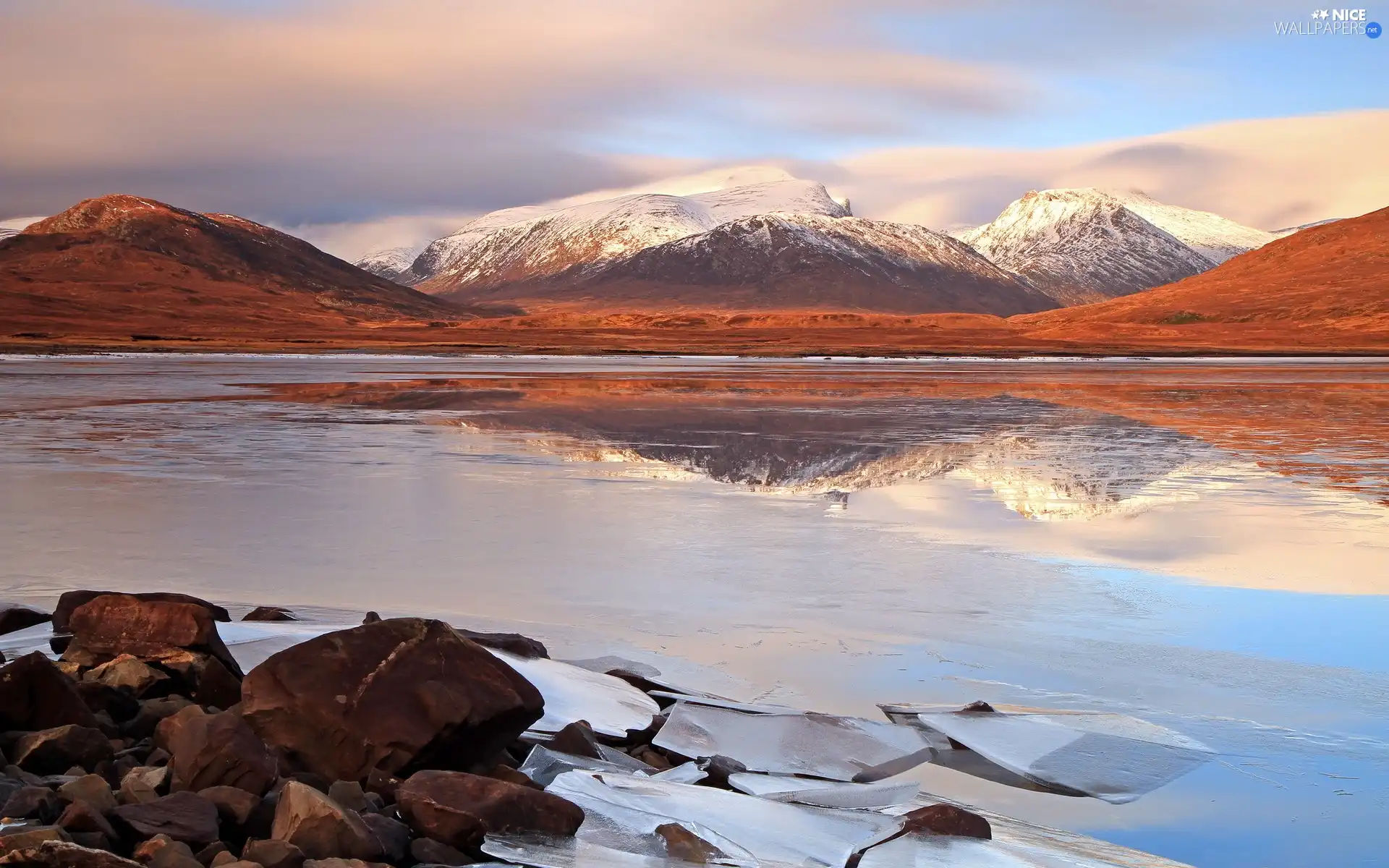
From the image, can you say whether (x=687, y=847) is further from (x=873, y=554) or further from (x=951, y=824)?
(x=873, y=554)

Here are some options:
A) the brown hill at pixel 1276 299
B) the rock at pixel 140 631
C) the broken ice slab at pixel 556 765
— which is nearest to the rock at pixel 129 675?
the rock at pixel 140 631

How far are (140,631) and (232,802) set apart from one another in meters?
2.01

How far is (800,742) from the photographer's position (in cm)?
501

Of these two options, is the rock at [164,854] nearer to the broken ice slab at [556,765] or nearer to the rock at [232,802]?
the rock at [232,802]

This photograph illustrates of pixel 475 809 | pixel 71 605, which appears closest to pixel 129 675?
pixel 71 605

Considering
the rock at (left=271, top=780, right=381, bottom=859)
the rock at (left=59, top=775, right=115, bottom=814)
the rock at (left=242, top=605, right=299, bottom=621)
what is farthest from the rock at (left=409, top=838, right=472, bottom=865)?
the rock at (left=242, top=605, right=299, bottom=621)

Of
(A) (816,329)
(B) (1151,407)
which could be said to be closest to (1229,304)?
(A) (816,329)

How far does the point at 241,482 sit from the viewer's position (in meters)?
12.1

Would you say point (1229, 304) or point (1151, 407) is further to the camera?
point (1229, 304)

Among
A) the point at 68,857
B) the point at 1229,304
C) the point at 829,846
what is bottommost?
the point at 829,846

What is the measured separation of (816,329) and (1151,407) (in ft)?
286

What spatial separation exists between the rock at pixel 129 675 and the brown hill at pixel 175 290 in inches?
3641

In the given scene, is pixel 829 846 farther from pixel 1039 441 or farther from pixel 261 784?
pixel 1039 441

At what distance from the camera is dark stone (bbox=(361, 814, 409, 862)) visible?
376 centimetres
